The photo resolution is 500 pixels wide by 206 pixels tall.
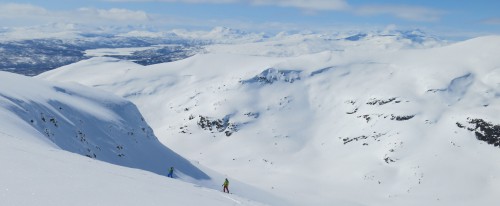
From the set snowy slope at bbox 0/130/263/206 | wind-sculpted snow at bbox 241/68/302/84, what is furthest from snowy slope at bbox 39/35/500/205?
snowy slope at bbox 0/130/263/206

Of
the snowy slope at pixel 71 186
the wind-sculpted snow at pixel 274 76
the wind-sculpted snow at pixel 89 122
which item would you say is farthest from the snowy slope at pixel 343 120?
the snowy slope at pixel 71 186

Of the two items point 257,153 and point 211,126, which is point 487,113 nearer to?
point 257,153

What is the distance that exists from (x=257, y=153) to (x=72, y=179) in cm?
7762

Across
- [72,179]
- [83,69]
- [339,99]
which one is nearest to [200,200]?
[72,179]

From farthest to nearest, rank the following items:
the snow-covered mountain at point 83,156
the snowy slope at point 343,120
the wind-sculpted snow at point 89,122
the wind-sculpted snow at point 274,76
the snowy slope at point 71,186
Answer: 1. the wind-sculpted snow at point 274,76
2. the snowy slope at point 343,120
3. the wind-sculpted snow at point 89,122
4. the snow-covered mountain at point 83,156
5. the snowy slope at point 71,186

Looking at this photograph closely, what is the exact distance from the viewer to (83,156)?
2416 centimetres

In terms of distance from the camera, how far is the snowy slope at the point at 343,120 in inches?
2904

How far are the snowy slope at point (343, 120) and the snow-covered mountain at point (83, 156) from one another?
17.0m

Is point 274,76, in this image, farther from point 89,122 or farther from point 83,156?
point 83,156

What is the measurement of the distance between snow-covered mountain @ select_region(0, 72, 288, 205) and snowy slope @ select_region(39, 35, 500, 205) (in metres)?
17.0

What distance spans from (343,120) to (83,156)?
280ft

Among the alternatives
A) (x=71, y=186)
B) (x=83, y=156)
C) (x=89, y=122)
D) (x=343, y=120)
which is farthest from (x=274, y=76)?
(x=71, y=186)

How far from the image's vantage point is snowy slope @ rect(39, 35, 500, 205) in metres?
73.8

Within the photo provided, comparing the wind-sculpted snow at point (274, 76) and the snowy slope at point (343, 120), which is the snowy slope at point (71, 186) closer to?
the snowy slope at point (343, 120)
